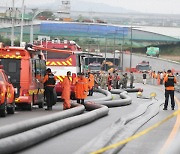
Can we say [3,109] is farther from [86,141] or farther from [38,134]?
[38,134]

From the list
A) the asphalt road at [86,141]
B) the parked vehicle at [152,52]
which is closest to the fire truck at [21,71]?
the asphalt road at [86,141]

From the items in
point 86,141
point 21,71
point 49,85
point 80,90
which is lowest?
point 80,90

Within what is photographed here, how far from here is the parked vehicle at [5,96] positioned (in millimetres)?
22625

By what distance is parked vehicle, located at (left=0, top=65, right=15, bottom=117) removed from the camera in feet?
74.2

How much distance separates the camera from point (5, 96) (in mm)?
22906

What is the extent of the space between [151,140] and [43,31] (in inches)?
5221

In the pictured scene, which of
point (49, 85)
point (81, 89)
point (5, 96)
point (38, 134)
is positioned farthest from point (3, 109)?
point (38, 134)

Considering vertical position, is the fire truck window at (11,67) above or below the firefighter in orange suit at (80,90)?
above

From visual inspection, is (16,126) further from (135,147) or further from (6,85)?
(6,85)

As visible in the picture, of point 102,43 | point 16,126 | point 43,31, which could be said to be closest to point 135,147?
point 16,126

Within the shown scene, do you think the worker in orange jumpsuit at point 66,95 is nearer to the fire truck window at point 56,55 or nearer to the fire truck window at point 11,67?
the fire truck window at point 11,67

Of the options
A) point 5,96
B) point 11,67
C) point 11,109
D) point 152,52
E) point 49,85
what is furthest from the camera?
point 152,52

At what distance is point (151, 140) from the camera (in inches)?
604

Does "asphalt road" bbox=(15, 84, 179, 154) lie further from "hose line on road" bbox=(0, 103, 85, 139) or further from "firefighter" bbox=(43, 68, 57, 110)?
"firefighter" bbox=(43, 68, 57, 110)
